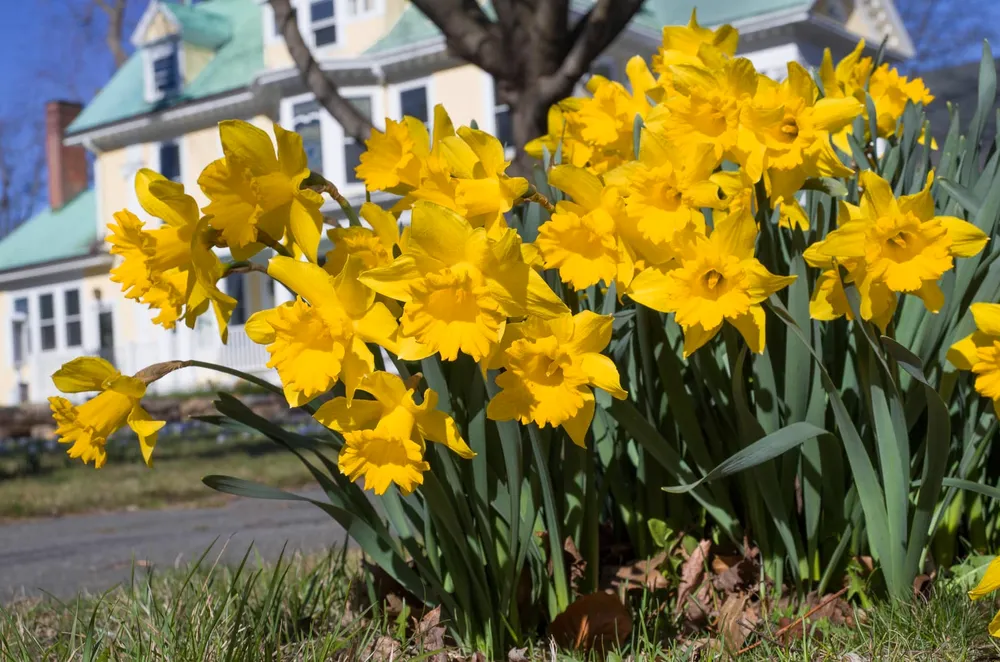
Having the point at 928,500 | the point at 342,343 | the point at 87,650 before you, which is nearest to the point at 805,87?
the point at 928,500

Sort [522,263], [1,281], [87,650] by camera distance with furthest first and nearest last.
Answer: [1,281] → [87,650] → [522,263]

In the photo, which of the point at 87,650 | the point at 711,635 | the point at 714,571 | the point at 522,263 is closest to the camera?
the point at 522,263

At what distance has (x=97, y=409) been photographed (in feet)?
4.75

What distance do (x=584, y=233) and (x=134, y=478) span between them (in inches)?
252

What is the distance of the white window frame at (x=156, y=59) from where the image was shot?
20.4 metres

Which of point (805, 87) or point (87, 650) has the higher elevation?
point (805, 87)

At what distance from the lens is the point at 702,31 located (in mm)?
1877

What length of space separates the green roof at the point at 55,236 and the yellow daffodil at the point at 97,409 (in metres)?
21.5

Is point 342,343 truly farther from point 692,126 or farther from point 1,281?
point 1,281

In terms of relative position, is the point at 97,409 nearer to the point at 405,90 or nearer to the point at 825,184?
the point at 825,184

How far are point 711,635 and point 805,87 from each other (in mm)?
973

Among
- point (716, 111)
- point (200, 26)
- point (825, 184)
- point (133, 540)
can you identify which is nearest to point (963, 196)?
point (825, 184)

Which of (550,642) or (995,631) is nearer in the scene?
(995,631)

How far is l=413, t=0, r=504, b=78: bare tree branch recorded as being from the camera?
17.4 feet
